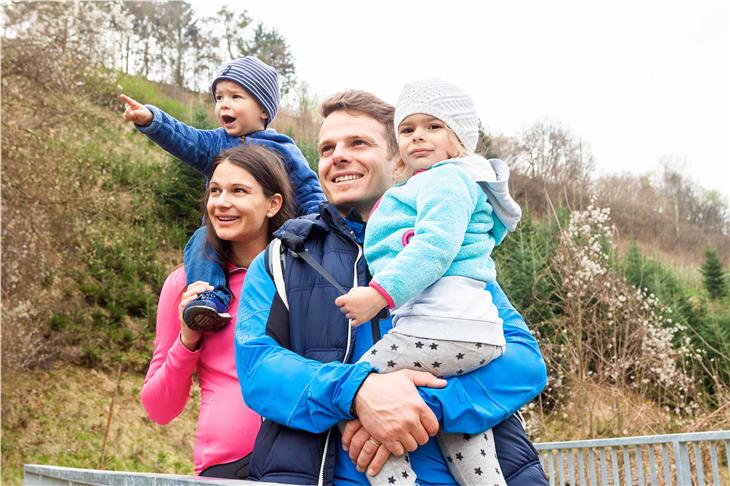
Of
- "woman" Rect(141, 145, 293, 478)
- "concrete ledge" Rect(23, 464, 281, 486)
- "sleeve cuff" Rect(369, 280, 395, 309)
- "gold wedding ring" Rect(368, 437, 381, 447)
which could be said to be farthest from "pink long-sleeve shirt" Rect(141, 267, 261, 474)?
"sleeve cuff" Rect(369, 280, 395, 309)

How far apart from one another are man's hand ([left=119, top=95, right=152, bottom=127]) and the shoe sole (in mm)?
1060

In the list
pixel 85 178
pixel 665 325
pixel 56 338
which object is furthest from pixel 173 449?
pixel 665 325

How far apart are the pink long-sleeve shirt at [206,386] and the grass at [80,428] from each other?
7.30 metres

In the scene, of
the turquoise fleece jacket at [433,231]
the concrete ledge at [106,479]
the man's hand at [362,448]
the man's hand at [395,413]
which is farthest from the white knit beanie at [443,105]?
the concrete ledge at [106,479]

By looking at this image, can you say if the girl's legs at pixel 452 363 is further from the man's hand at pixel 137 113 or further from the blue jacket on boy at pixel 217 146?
the man's hand at pixel 137 113

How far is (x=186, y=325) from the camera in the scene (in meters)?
2.24

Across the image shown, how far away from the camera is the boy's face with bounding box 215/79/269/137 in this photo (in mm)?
3088

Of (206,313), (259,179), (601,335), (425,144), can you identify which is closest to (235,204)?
(259,179)

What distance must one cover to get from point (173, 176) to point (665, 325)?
8.91m

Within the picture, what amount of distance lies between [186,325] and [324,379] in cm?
72

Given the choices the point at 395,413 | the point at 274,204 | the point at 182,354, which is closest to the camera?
the point at 395,413

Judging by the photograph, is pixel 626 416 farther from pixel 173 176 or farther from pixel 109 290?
pixel 173 176

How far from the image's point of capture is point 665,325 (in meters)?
11.0

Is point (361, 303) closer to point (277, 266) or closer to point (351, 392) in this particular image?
point (351, 392)
